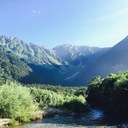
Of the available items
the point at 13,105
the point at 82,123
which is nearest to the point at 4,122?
the point at 13,105

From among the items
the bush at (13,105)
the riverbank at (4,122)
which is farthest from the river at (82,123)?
the riverbank at (4,122)

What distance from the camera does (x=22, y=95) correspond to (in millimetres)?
94000

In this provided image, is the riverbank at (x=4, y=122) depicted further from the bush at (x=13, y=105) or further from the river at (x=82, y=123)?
the river at (x=82, y=123)

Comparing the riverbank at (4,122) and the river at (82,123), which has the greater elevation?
the riverbank at (4,122)

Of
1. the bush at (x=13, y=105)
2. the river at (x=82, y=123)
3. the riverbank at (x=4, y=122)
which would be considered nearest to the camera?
the river at (x=82, y=123)

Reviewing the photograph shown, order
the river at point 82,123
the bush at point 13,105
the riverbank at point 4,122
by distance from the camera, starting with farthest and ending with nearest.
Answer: the bush at point 13,105 → the riverbank at point 4,122 → the river at point 82,123

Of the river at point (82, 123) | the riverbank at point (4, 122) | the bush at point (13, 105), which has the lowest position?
the river at point (82, 123)

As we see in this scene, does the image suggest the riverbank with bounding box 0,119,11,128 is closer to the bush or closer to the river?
the bush

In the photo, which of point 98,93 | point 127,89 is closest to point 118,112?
point 127,89

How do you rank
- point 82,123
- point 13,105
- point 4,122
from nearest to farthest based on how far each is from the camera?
point 82,123
point 4,122
point 13,105

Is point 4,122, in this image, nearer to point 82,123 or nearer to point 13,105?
point 13,105

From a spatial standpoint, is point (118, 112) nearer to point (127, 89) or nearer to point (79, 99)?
point (127, 89)

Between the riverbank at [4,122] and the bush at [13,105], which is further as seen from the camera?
the bush at [13,105]

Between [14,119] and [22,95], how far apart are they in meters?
13.3
